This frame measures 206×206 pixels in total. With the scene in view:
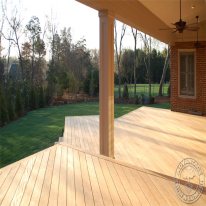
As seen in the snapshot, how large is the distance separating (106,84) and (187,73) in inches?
239

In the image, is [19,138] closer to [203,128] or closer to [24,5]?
[203,128]

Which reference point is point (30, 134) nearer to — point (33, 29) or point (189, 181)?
point (189, 181)

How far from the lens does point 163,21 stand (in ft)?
23.5

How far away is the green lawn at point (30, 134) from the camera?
358 inches

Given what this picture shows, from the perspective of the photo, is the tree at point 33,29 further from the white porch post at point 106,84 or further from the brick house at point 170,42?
the white porch post at point 106,84

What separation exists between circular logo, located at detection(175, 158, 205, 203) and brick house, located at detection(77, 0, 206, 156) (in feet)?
3.81

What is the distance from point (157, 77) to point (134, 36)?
13.3 feet

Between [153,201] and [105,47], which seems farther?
[105,47]

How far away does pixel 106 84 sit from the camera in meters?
4.58

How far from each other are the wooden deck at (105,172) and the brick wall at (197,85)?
332cm

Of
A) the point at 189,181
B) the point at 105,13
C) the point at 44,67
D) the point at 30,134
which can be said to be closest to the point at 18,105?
the point at 30,134

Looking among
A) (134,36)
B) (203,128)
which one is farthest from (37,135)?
(134,36)

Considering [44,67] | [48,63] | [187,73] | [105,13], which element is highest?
[48,63]

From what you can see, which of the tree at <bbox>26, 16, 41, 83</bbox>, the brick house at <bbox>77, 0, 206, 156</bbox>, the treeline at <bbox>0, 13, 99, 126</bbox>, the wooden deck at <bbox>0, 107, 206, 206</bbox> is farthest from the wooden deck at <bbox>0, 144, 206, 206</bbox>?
the tree at <bbox>26, 16, 41, 83</bbox>
